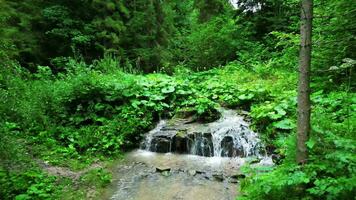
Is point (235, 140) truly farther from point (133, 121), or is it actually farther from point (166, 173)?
point (133, 121)

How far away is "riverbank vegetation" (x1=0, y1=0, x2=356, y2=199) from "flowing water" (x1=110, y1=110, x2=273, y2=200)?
37 cm

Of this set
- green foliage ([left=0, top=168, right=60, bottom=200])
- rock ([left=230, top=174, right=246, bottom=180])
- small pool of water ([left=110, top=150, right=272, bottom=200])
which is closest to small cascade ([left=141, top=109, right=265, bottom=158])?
small pool of water ([left=110, top=150, right=272, bottom=200])

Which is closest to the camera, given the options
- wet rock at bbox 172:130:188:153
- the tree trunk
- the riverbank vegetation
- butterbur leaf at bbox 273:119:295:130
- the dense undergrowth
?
the tree trunk

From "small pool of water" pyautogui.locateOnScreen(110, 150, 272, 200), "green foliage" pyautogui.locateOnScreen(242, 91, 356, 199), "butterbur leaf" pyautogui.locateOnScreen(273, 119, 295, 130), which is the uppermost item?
"butterbur leaf" pyautogui.locateOnScreen(273, 119, 295, 130)

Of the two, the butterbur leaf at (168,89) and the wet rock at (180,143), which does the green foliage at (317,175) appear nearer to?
the wet rock at (180,143)

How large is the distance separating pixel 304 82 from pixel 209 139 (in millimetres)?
4430

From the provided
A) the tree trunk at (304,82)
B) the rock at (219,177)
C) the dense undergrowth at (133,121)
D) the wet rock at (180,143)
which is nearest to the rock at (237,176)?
the rock at (219,177)

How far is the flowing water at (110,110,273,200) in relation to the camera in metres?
5.69

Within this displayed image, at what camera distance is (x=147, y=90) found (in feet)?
31.4

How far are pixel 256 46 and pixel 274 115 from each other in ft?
24.9

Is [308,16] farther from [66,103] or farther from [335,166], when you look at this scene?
[66,103]

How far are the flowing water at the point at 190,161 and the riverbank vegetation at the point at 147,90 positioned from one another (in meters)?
0.37

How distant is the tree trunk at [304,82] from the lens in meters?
3.52

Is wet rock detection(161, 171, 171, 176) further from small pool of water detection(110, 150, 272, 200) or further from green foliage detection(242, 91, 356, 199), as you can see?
green foliage detection(242, 91, 356, 199)
